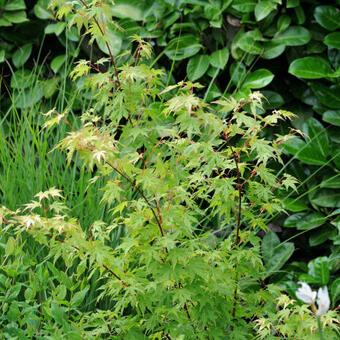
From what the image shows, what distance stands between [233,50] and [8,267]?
5.87 feet

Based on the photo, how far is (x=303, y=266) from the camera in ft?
9.53

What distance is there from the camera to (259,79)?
9.52 ft

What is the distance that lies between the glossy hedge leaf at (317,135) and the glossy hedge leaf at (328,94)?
0.12m

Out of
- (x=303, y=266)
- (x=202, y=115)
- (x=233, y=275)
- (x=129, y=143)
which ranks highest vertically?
(x=202, y=115)

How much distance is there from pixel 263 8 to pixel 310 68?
0.42m

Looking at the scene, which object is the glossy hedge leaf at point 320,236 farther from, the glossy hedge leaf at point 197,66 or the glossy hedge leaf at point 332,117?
the glossy hedge leaf at point 197,66

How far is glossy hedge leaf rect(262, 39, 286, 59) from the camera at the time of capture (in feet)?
→ 9.57

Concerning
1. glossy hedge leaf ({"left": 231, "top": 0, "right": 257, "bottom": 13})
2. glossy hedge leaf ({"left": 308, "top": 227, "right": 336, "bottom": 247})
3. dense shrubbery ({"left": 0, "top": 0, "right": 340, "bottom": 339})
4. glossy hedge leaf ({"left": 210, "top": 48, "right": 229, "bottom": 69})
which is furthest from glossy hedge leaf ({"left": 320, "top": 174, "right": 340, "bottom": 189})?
glossy hedge leaf ({"left": 231, "top": 0, "right": 257, "bottom": 13})

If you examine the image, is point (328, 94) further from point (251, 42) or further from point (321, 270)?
point (321, 270)

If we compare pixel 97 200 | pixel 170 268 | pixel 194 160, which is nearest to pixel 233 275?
pixel 170 268

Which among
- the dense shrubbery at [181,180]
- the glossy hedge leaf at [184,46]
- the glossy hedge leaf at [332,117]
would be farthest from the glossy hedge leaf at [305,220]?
the glossy hedge leaf at [184,46]

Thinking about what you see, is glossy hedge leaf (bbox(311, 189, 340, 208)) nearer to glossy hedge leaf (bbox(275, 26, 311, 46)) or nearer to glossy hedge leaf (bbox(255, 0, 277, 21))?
glossy hedge leaf (bbox(275, 26, 311, 46))

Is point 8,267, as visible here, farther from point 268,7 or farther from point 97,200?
point 268,7

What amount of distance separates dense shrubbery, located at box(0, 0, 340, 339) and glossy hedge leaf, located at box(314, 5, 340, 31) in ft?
0.03
